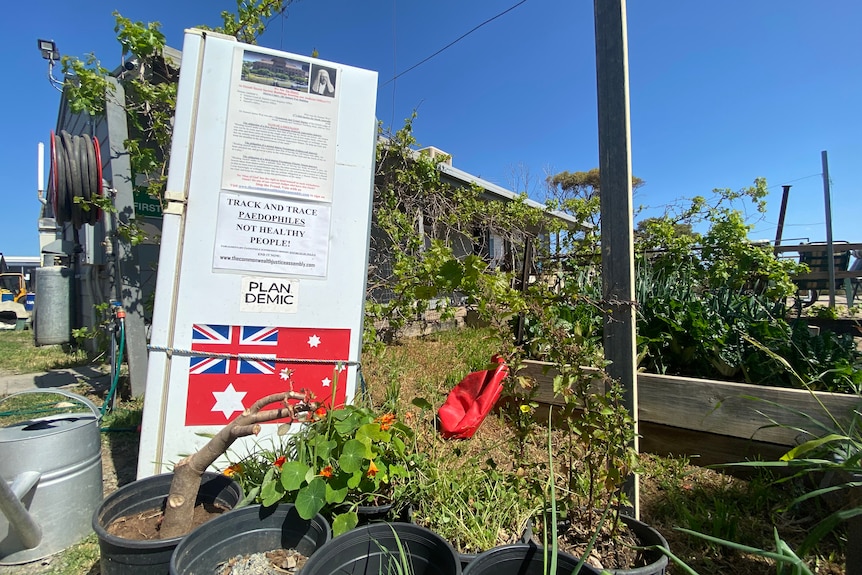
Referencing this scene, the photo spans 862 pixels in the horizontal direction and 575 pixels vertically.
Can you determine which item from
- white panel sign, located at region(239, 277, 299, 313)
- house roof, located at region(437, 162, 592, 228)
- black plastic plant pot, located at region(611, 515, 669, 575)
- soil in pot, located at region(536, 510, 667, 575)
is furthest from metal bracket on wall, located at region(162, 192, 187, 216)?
house roof, located at region(437, 162, 592, 228)

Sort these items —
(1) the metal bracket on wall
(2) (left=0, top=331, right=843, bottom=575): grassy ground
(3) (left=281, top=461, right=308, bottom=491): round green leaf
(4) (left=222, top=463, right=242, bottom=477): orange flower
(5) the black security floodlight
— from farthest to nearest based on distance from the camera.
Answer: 1. (5) the black security floodlight
2. (1) the metal bracket on wall
3. (4) (left=222, top=463, right=242, bottom=477): orange flower
4. (2) (left=0, top=331, right=843, bottom=575): grassy ground
5. (3) (left=281, top=461, right=308, bottom=491): round green leaf

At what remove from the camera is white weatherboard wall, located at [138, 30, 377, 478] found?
2.21 metres

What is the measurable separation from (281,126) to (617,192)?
1.72 meters

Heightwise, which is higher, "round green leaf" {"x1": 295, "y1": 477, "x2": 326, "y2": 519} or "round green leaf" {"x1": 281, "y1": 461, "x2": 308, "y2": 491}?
"round green leaf" {"x1": 281, "y1": 461, "x2": 308, "y2": 491}

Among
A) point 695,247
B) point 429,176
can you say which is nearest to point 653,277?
point 695,247

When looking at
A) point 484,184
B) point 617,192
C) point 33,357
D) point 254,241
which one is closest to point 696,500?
point 617,192

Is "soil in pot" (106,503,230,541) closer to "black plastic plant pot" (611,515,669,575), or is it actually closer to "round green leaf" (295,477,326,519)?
"round green leaf" (295,477,326,519)

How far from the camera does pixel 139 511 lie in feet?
5.20

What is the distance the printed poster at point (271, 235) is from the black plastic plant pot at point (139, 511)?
1050mm

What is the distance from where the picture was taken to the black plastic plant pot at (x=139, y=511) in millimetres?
1275

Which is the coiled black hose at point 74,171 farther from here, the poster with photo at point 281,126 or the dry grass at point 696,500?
the dry grass at point 696,500

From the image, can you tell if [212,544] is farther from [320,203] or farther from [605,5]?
[605,5]

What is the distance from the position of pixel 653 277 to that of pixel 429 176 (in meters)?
3.47

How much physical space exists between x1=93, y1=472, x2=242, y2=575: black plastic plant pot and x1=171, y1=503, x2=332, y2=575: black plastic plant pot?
0.08 meters
